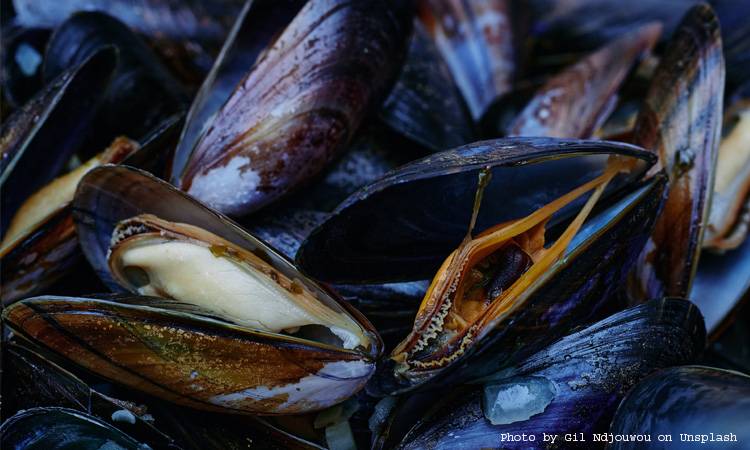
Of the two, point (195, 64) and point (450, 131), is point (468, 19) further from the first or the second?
point (195, 64)

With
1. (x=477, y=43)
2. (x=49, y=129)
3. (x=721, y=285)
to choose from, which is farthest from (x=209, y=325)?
(x=477, y=43)

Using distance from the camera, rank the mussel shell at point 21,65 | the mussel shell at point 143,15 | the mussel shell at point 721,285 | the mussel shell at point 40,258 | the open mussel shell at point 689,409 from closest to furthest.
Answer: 1. the open mussel shell at point 689,409
2. the mussel shell at point 40,258
3. the mussel shell at point 721,285
4. the mussel shell at point 21,65
5. the mussel shell at point 143,15

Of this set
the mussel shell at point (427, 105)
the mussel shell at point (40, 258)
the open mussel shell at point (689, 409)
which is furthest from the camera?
the mussel shell at point (427, 105)

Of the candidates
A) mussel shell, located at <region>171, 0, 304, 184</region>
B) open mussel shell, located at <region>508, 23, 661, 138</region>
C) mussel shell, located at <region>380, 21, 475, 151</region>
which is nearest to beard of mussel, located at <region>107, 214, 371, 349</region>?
mussel shell, located at <region>171, 0, 304, 184</region>

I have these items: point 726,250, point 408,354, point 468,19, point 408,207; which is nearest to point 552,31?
point 468,19

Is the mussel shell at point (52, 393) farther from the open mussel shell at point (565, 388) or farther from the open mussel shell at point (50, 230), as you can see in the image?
the open mussel shell at point (565, 388)

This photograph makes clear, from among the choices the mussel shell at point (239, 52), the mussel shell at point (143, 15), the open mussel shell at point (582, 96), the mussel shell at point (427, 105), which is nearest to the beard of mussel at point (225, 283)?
the mussel shell at point (239, 52)
